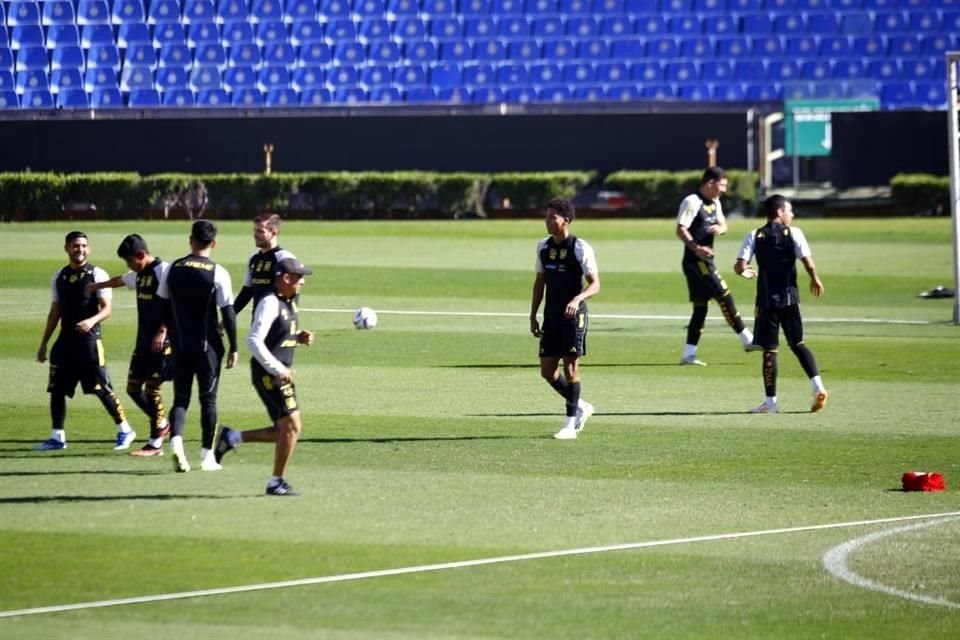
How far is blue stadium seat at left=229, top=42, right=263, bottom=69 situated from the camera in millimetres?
54625

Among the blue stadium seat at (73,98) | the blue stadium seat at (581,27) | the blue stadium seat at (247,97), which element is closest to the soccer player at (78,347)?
the blue stadium seat at (247,97)

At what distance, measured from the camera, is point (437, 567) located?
995 centimetres

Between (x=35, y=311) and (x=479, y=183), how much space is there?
806 inches

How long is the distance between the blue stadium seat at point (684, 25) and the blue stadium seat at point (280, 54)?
38.4 feet

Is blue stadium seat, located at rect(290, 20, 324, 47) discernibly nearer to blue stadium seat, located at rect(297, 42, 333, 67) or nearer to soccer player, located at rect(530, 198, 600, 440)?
blue stadium seat, located at rect(297, 42, 333, 67)

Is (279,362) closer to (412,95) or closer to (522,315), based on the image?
(522,315)

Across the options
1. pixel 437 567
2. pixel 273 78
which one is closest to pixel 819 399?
pixel 437 567

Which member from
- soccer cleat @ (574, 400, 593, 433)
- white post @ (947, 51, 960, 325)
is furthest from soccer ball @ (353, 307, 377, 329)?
soccer cleat @ (574, 400, 593, 433)

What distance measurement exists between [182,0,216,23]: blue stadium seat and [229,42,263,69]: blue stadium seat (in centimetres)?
141

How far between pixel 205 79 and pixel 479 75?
8503 millimetres

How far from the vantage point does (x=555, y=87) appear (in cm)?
5344

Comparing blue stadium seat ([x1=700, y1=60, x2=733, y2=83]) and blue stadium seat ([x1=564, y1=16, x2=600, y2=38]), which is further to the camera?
blue stadium seat ([x1=564, y1=16, x2=600, y2=38])

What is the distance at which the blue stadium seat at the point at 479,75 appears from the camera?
53750mm

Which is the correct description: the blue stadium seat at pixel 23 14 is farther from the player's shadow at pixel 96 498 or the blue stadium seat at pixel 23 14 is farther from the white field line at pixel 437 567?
the white field line at pixel 437 567
